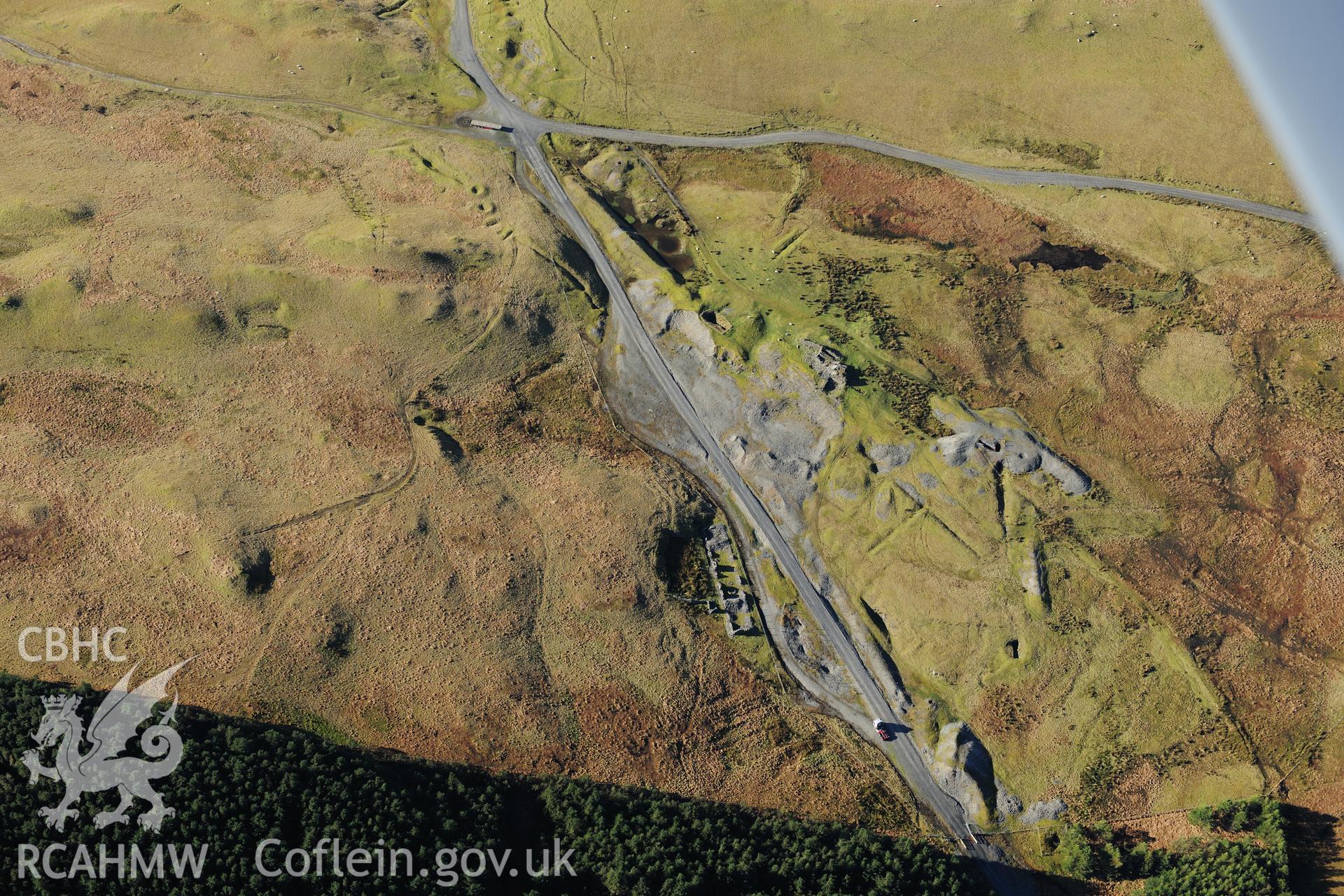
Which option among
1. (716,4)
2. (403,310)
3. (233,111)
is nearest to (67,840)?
(403,310)

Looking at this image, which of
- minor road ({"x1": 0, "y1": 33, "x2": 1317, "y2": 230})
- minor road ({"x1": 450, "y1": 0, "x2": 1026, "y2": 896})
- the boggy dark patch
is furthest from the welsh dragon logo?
the boggy dark patch

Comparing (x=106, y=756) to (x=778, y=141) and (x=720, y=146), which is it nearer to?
(x=720, y=146)

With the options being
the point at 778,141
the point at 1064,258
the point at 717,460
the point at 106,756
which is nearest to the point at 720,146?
the point at 778,141

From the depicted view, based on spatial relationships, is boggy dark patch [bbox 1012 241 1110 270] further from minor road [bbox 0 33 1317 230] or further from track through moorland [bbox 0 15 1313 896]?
track through moorland [bbox 0 15 1313 896]

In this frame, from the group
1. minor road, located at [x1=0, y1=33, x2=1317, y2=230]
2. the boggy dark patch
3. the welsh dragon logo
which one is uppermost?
minor road, located at [x1=0, y1=33, x2=1317, y2=230]

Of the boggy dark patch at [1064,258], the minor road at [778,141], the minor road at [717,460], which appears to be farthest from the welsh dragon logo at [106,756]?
the boggy dark patch at [1064,258]

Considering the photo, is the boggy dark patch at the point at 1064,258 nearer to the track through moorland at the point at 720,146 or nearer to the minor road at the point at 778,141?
the minor road at the point at 778,141

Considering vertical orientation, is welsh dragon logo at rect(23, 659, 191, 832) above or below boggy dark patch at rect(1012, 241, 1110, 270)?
below

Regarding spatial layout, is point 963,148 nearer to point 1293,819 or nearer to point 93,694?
point 1293,819
